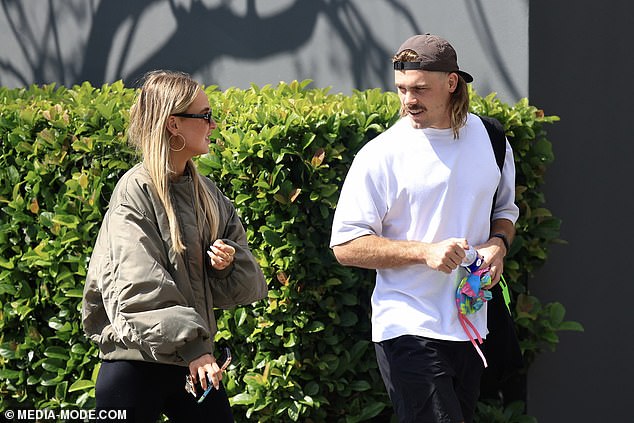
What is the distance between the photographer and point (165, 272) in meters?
3.47

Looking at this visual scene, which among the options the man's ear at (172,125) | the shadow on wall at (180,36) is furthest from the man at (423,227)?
the shadow on wall at (180,36)

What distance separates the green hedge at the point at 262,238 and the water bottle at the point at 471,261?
134cm

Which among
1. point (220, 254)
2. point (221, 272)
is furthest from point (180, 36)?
point (220, 254)

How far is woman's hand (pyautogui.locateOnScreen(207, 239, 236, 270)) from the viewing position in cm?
362

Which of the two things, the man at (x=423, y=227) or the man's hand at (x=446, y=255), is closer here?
the man's hand at (x=446, y=255)

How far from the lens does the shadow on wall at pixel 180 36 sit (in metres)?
6.39

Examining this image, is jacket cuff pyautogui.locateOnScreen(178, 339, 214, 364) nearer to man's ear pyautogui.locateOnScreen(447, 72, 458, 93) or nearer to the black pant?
the black pant

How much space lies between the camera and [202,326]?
3.42 meters

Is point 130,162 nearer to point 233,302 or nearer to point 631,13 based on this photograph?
point 233,302

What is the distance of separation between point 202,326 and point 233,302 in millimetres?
446

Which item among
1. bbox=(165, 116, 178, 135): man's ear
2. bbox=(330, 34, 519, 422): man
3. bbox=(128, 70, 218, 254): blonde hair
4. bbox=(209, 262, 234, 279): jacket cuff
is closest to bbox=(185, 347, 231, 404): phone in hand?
bbox=(209, 262, 234, 279): jacket cuff

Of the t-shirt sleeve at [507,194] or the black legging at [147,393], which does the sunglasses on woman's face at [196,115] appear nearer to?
the black legging at [147,393]

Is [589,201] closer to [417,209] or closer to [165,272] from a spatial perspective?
[417,209]

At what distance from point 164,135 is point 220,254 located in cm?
47
